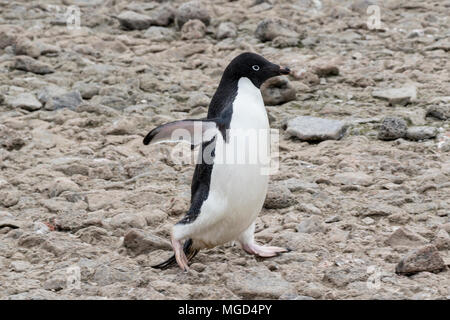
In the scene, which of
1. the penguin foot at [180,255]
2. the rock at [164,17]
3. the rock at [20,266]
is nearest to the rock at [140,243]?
the penguin foot at [180,255]

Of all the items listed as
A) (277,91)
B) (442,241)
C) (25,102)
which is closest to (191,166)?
(277,91)

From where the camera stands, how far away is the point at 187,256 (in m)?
4.59

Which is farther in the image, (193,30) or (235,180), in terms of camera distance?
(193,30)

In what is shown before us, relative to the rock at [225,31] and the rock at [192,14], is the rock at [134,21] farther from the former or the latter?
the rock at [225,31]

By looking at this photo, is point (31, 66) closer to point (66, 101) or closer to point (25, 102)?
point (25, 102)

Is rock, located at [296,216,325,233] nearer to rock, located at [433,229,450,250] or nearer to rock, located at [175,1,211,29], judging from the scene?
rock, located at [433,229,450,250]

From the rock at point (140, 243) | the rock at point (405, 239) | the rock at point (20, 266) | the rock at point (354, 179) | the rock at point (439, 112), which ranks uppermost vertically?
the rock at point (439, 112)

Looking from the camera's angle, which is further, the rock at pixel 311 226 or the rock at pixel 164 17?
the rock at pixel 164 17

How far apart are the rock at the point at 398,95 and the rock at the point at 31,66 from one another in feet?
10.5

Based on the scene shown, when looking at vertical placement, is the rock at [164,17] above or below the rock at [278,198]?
above

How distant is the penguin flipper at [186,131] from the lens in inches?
169

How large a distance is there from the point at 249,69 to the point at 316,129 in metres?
2.06

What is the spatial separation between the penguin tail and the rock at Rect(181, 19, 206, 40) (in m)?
4.82

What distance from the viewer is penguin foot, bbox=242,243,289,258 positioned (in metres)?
4.55
